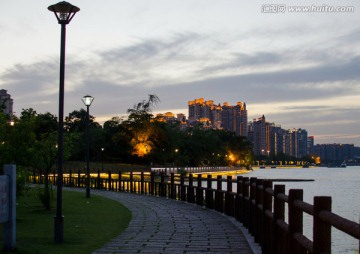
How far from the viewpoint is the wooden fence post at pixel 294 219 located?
6.26 m

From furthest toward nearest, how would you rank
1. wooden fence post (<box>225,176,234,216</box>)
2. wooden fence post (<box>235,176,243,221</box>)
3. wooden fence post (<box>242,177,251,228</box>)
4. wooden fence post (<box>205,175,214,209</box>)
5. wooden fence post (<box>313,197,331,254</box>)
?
wooden fence post (<box>205,175,214,209</box>)
wooden fence post (<box>225,176,234,216</box>)
wooden fence post (<box>235,176,243,221</box>)
wooden fence post (<box>242,177,251,228</box>)
wooden fence post (<box>313,197,331,254</box>)

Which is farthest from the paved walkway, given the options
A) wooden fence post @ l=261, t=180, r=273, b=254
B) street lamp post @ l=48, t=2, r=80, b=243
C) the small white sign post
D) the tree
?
the tree

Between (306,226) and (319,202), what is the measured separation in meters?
24.9

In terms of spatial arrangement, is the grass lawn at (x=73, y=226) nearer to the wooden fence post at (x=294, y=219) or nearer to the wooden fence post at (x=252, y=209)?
the wooden fence post at (x=252, y=209)

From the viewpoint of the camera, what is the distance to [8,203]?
909cm

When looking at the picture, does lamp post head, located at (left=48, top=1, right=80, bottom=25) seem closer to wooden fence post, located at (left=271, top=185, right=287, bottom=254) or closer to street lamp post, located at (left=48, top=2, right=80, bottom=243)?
street lamp post, located at (left=48, top=2, right=80, bottom=243)

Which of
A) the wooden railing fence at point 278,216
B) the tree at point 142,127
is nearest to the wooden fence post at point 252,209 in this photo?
the wooden railing fence at point 278,216

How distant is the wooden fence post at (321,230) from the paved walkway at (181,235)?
15.7 ft

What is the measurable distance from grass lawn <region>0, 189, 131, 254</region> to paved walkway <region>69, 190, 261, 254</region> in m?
0.38

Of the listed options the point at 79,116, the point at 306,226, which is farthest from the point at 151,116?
the point at 306,226

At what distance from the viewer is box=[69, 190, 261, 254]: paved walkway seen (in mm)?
9969

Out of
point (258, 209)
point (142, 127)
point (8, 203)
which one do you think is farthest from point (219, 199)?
point (142, 127)

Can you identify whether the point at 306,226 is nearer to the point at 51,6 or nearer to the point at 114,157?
the point at 51,6

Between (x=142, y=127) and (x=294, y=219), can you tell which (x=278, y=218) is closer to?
(x=294, y=219)
